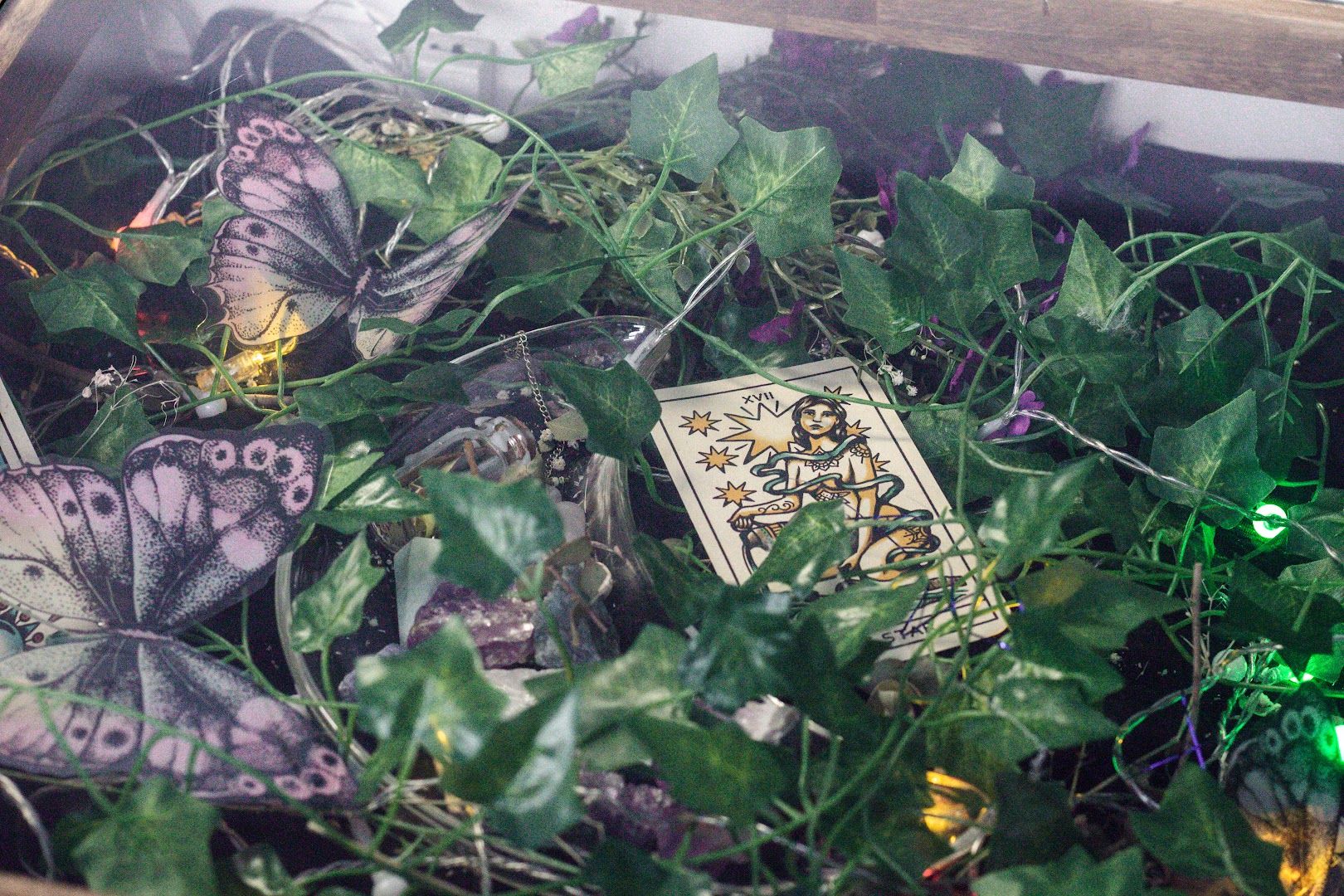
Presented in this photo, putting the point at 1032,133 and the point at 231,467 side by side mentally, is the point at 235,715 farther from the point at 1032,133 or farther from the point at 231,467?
the point at 1032,133

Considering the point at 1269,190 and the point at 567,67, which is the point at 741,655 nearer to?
the point at 567,67

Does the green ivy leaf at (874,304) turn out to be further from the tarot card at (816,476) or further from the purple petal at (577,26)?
the purple petal at (577,26)

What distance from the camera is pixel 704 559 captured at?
708mm

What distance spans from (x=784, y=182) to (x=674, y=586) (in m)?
0.35

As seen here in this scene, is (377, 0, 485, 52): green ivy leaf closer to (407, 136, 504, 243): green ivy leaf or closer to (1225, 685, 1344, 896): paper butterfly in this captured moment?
(407, 136, 504, 243): green ivy leaf

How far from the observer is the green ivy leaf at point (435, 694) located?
0.43m

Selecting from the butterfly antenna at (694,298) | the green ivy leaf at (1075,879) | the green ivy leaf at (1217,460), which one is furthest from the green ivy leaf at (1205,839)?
the butterfly antenna at (694,298)

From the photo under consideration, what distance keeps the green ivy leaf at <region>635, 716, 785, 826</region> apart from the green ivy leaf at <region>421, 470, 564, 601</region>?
9cm

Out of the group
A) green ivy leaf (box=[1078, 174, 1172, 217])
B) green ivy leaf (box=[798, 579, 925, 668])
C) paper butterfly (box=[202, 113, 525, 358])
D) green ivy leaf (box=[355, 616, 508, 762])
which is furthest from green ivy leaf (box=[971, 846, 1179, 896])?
green ivy leaf (box=[1078, 174, 1172, 217])

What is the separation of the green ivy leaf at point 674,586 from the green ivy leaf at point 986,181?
0.38 metres

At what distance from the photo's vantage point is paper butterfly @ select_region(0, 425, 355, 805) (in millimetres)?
533

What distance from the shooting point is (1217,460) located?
0.66 m

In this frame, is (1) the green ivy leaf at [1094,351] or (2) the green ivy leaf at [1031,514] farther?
(1) the green ivy leaf at [1094,351]

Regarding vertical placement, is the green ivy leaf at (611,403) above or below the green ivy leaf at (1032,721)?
above
